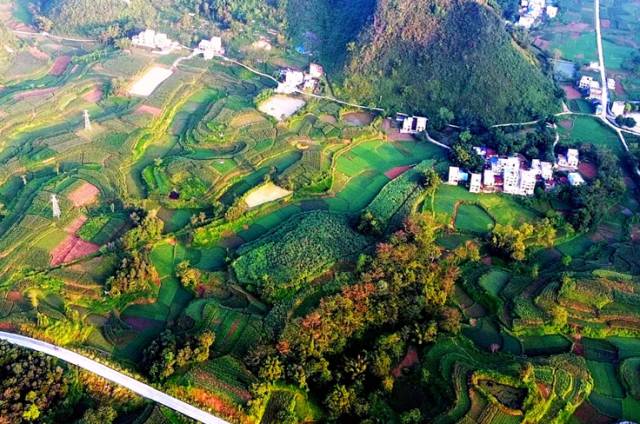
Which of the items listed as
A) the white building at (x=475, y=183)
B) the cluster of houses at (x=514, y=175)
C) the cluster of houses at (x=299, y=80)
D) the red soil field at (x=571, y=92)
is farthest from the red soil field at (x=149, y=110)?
the red soil field at (x=571, y=92)

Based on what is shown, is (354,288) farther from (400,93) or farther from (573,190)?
(400,93)

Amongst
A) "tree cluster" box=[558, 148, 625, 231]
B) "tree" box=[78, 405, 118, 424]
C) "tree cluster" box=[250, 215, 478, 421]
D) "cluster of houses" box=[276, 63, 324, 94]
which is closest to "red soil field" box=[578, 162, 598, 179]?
"tree cluster" box=[558, 148, 625, 231]

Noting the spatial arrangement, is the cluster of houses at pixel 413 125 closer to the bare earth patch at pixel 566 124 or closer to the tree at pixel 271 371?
the bare earth patch at pixel 566 124

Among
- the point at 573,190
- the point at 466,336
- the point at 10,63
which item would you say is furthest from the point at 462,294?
Answer: the point at 10,63

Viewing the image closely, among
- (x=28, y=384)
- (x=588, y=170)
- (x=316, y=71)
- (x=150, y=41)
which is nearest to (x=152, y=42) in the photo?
(x=150, y=41)

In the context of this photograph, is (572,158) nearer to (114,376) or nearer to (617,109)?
(617,109)

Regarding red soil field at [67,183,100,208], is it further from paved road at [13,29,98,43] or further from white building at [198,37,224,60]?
paved road at [13,29,98,43]

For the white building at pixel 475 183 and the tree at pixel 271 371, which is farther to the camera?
the white building at pixel 475 183

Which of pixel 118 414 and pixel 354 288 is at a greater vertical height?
pixel 354 288
